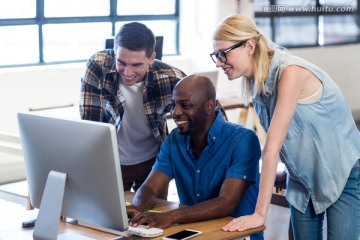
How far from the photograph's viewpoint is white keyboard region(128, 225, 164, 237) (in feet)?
7.68

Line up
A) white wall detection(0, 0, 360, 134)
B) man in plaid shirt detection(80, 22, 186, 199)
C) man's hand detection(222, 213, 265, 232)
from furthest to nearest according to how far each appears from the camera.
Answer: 1. white wall detection(0, 0, 360, 134)
2. man in plaid shirt detection(80, 22, 186, 199)
3. man's hand detection(222, 213, 265, 232)

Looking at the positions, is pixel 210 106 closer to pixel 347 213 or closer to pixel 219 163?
pixel 219 163

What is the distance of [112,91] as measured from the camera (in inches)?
122

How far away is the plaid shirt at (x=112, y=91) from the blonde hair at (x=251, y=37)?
0.64 m

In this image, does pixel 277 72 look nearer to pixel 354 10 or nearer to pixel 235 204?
pixel 235 204

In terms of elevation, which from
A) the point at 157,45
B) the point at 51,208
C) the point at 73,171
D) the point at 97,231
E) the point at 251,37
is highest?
the point at 251,37

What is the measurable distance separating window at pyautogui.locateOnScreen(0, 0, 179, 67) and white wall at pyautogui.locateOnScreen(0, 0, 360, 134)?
0.25 meters

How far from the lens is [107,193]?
2.21 m

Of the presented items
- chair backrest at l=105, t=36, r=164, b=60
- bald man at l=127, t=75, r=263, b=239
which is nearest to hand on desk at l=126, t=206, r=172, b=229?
bald man at l=127, t=75, r=263, b=239

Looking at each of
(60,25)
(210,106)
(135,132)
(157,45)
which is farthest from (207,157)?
(60,25)

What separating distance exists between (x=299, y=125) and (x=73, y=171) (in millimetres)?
776

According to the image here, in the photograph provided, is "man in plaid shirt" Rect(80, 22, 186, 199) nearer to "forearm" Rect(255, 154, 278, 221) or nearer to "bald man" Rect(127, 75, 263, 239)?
"bald man" Rect(127, 75, 263, 239)

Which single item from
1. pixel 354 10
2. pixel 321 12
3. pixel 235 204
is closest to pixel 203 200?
pixel 235 204

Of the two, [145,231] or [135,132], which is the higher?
[135,132]
